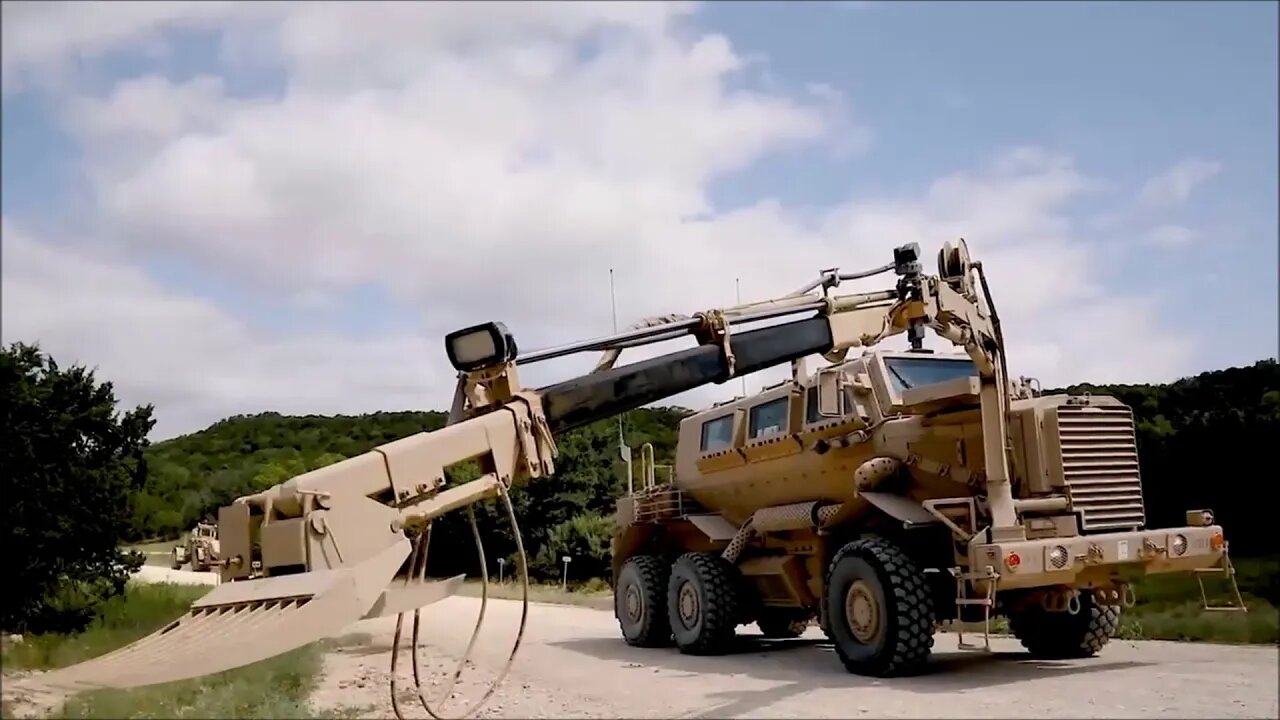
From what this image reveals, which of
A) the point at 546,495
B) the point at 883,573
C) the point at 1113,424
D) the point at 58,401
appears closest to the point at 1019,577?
the point at 883,573

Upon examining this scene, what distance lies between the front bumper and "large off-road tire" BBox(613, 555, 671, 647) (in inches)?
230

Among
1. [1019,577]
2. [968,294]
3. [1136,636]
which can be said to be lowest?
[1136,636]

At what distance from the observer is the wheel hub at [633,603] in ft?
47.4

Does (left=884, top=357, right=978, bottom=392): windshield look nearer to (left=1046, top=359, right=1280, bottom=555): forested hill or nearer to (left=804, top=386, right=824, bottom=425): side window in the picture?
(left=804, top=386, right=824, bottom=425): side window

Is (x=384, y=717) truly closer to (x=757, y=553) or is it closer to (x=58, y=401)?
(x=757, y=553)

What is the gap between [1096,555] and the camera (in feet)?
30.2

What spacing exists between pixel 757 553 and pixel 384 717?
5559mm

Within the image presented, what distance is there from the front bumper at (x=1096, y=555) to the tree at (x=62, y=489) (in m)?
11.9

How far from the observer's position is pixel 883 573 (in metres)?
9.81

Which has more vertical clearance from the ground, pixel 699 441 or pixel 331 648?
pixel 699 441

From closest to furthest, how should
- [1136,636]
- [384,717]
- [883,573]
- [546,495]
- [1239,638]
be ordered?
1. [384,717]
2. [883,573]
3. [1239,638]
4. [1136,636]
5. [546,495]

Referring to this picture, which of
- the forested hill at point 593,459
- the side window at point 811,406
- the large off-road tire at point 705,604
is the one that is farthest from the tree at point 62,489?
the side window at point 811,406

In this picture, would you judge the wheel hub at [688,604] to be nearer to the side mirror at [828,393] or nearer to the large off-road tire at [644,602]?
the large off-road tire at [644,602]

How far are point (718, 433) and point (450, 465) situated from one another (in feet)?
23.1
